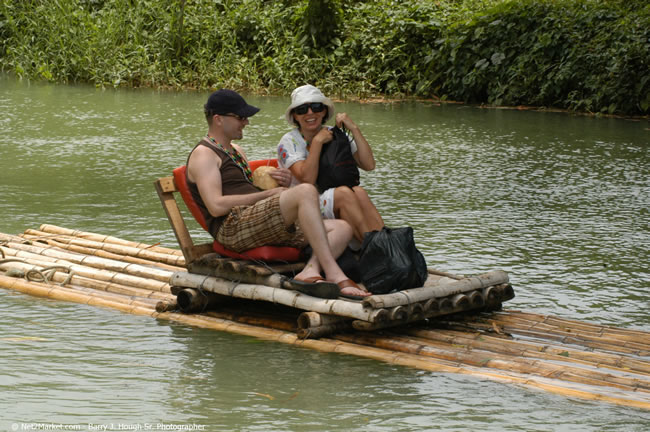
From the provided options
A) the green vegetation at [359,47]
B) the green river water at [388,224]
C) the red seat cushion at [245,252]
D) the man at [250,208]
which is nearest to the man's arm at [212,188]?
the man at [250,208]

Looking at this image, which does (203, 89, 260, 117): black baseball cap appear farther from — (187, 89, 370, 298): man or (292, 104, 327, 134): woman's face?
(292, 104, 327, 134): woman's face

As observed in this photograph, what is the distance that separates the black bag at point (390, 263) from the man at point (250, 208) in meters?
0.12

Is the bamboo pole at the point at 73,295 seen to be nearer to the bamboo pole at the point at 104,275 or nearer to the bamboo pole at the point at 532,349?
the bamboo pole at the point at 104,275

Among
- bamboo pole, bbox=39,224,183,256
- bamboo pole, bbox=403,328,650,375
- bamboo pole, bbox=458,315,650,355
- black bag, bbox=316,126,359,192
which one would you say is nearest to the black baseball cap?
black bag, bbox=316,126,359,192

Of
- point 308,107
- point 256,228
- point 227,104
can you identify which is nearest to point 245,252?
point 256,228

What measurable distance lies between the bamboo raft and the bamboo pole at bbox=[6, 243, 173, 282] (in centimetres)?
1

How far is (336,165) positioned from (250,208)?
67cm

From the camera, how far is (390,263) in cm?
543

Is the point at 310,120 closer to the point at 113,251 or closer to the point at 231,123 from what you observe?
the point at 231,123

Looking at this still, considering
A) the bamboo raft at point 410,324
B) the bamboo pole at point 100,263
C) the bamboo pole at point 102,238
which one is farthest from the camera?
the bamboo pole at point 102,238

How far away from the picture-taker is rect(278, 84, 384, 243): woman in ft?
19.4

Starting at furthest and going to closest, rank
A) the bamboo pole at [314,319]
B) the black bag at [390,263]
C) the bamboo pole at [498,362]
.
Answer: the black bag at [390,263] → the bamboo pole at [314,319] → the bamboo pole at [498,362]

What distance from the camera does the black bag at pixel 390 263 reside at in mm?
5410

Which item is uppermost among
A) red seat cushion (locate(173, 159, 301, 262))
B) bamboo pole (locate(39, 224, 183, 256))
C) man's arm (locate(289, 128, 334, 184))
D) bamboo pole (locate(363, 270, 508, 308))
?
man's arm (locate(289, 128, 334, 184))
